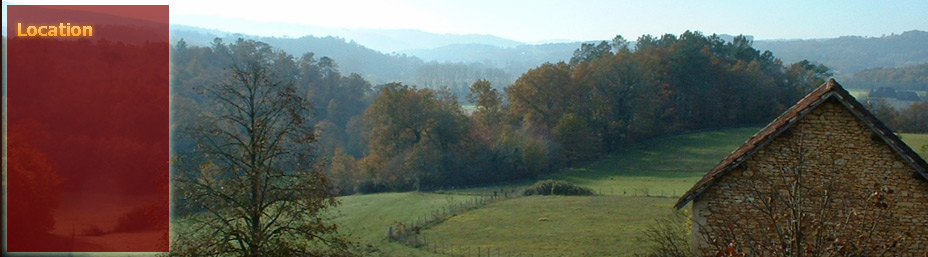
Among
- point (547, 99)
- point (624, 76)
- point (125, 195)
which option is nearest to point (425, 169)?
point (547, 99)

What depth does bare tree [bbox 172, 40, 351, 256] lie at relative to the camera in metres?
12.8

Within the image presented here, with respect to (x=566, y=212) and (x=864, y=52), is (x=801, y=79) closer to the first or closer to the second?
(x=566, y=212)

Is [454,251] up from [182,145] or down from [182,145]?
down

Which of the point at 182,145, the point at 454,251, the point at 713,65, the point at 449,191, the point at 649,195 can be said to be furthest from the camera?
the point at 713,65

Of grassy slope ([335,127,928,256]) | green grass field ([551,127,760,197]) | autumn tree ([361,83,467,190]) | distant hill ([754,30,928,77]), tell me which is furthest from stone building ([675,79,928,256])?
distant hill ([754,30,928,77])

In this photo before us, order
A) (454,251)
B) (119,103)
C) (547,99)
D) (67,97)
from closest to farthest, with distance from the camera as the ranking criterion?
(67,97), (119,103), (454,251), (547,99)

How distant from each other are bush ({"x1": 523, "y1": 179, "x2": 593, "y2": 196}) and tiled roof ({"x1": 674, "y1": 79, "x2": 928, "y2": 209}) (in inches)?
1160

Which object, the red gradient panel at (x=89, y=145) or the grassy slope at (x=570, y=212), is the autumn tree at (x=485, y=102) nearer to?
the grassy slope at (x=570, y=212)

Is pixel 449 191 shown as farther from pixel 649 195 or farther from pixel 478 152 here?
pixel 649 195

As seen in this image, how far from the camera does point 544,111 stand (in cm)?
5866

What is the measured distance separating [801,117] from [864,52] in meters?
177

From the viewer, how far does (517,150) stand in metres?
51.3

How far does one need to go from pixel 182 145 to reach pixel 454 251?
10.4 metres

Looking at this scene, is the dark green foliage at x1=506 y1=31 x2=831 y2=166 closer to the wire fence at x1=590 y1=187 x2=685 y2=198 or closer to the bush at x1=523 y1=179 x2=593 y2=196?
the bush at x1=523 y1=179 x2=593 y2=196
